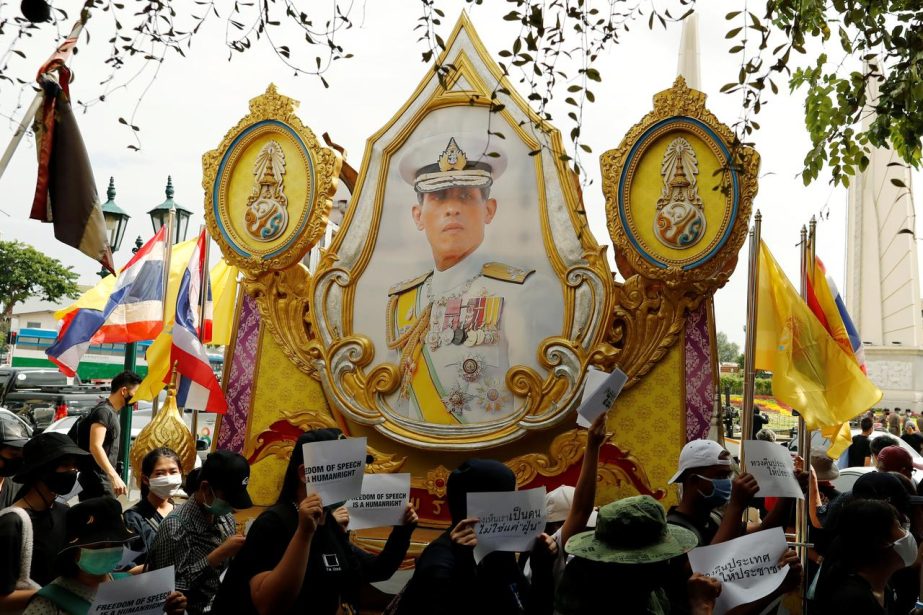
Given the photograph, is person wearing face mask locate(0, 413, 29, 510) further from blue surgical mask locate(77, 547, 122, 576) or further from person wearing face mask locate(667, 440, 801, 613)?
person wearing face mask locate(667, 440, 801, 613)

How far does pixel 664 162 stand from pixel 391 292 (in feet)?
9.58

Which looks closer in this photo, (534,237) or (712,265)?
(712,265)

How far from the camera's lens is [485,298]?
8.62 meters

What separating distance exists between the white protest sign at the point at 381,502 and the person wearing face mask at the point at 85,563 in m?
0.84

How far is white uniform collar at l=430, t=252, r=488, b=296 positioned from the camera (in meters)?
8.71

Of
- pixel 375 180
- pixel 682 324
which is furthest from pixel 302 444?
pixel 375 180

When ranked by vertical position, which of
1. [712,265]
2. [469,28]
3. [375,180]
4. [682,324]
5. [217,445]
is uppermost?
[469,28]

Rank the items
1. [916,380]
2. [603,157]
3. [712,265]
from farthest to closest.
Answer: [916,380]
[603,157]
[712,265]

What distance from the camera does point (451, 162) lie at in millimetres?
8875

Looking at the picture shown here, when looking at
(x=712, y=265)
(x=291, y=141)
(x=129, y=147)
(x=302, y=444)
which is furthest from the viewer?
(x=291, y=141)

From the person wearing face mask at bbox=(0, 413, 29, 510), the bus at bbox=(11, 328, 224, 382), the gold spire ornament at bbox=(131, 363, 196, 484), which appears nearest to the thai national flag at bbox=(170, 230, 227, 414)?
the gold spire ornament at bbox=(131, 363, 196, 484)

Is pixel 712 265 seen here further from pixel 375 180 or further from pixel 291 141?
pixel 291 141

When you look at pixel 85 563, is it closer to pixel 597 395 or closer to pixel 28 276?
pixel 597 395

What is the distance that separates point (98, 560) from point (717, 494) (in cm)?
303
